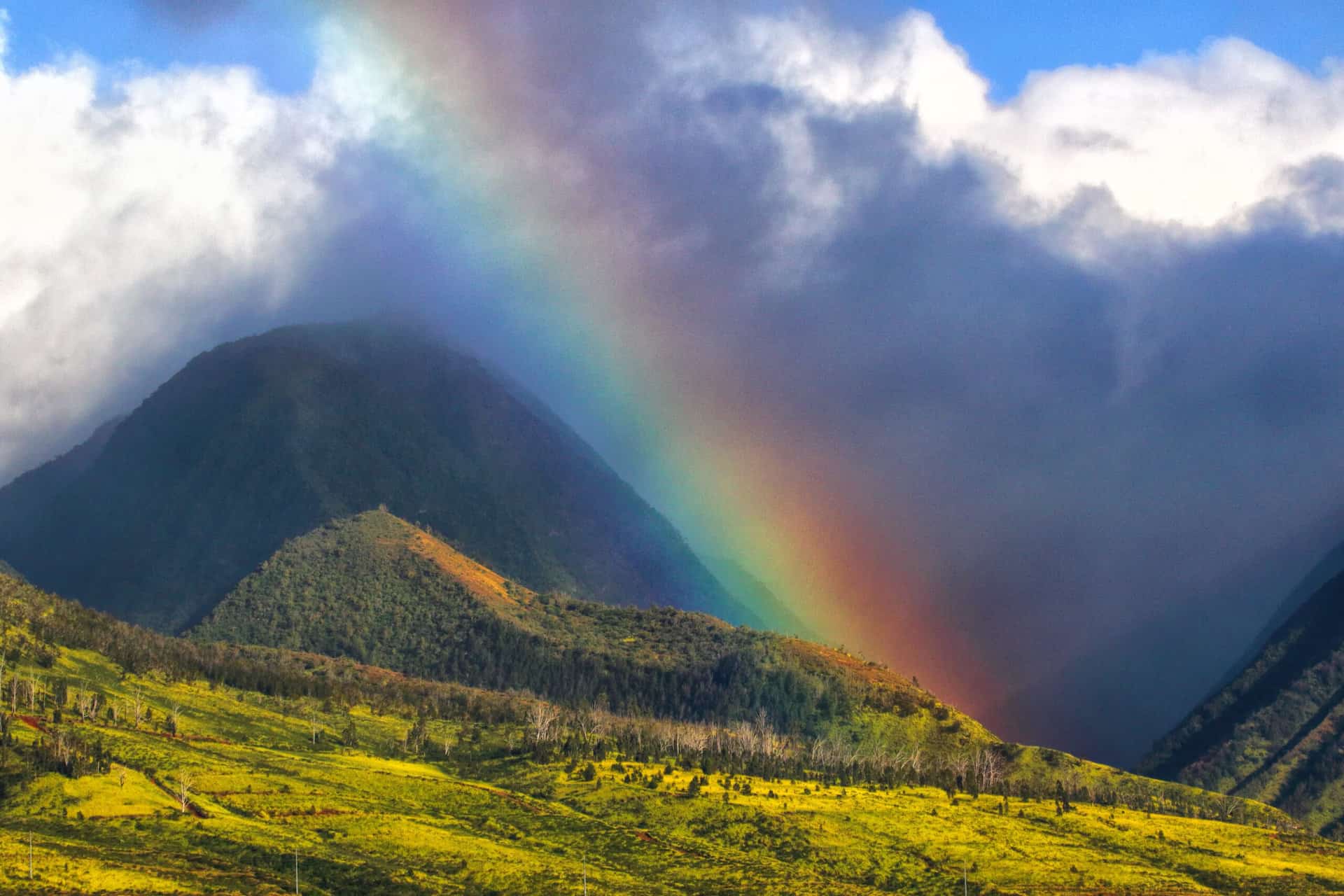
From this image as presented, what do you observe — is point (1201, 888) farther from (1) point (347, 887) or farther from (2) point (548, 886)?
(1) point (347, 887)

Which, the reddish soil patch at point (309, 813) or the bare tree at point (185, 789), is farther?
the reddish soil patch at point (309, 813)

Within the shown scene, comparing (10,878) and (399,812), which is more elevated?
(399,812)

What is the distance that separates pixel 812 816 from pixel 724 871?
3354 cm

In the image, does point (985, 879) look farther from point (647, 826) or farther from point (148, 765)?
point (148, 765)

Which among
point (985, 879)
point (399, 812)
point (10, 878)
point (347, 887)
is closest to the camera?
point (10, 878)

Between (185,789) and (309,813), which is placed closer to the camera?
(185,789)

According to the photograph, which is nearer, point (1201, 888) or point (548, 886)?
point (548, 886)

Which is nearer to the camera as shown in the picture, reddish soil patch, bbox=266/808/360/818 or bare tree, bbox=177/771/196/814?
bare tree, bbox=177/771/196/814

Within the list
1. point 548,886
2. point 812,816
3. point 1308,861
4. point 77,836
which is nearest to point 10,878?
point 77,836

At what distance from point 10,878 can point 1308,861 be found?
179 meters

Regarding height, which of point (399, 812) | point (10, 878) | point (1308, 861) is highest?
point (1308, 861)

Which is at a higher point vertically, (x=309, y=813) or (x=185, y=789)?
(x=185, y=789)

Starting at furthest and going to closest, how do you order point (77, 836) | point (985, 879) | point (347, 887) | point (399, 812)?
point (399, 812) < point (985, 879) < point (77, 836) < point (347, 887)

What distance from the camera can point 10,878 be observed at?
128875mm
